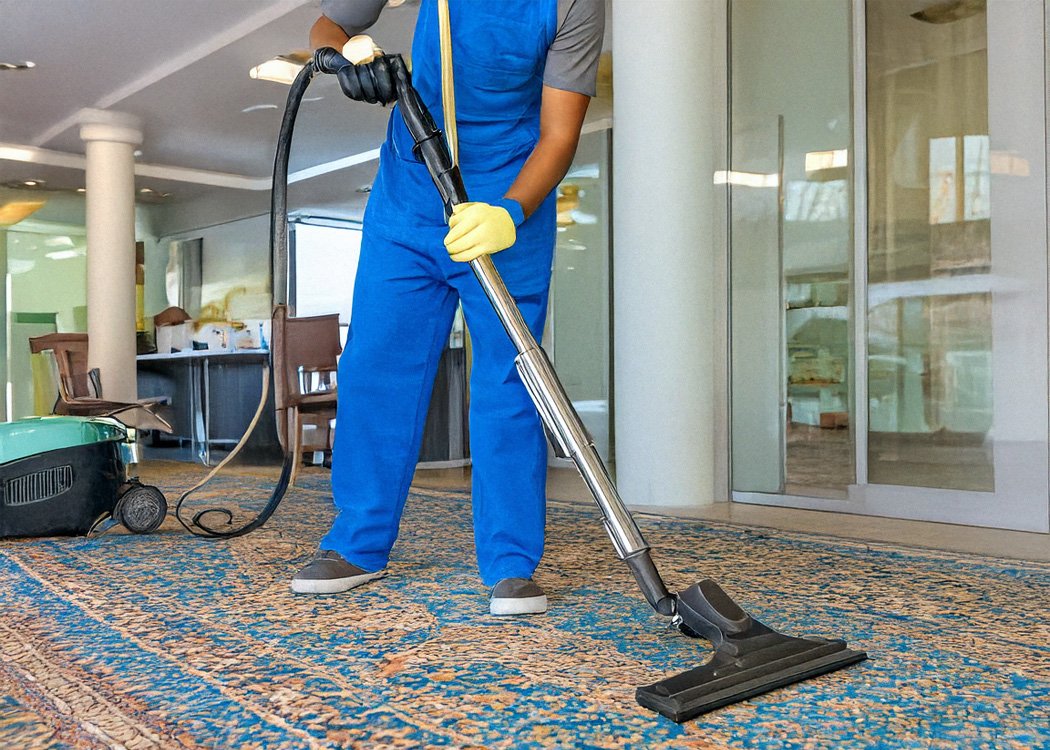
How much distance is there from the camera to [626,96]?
3.32m

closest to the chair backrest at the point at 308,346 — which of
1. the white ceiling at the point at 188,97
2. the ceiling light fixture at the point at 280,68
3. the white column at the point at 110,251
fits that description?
the white ceiling at the point at 188,97

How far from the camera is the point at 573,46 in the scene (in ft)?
5.39

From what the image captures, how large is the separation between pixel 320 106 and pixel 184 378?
7.33 ft

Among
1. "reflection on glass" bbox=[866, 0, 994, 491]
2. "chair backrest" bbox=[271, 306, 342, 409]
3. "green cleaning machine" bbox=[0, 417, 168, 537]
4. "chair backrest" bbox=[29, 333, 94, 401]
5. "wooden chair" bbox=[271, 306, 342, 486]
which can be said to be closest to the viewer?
"green cleaning machine" bbox=[0, 417, 168, 537]

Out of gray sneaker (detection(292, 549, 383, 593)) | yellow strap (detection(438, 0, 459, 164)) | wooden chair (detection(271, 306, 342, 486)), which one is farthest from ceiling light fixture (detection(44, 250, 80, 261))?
yellow strap (detection(438, 0, 459, 164))

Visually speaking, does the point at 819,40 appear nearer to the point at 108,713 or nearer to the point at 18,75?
the point at 108,713

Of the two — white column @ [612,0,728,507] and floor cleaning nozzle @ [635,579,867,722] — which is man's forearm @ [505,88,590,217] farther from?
white column @ [612,0,728,507]

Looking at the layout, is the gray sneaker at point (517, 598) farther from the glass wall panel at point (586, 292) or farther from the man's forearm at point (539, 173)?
the glass wall panel at point (586, 292)

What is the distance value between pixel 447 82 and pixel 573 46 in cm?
23

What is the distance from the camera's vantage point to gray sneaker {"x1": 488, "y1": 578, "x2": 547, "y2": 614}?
1588 mm

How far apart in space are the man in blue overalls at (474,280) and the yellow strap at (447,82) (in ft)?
0.18

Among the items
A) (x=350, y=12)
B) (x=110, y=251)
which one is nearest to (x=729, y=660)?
(x=350, y=12)

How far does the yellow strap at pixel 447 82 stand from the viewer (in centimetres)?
160

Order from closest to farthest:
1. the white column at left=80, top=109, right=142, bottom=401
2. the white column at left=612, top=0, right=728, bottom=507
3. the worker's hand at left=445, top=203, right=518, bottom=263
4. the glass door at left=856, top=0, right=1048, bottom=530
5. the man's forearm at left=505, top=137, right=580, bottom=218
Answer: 1. the worker's hand at left=445, top=203, right=518, bottom=263
2. the man's forearm at left=505, top=137, right=580, bottom=218
3. the glass door at left=856, top=0, right=1048, bottom=530
4. the white column at left=612, top=0, right=728, bottom=507
5. the white column at left=80, top=109, right=142, bottom=401
